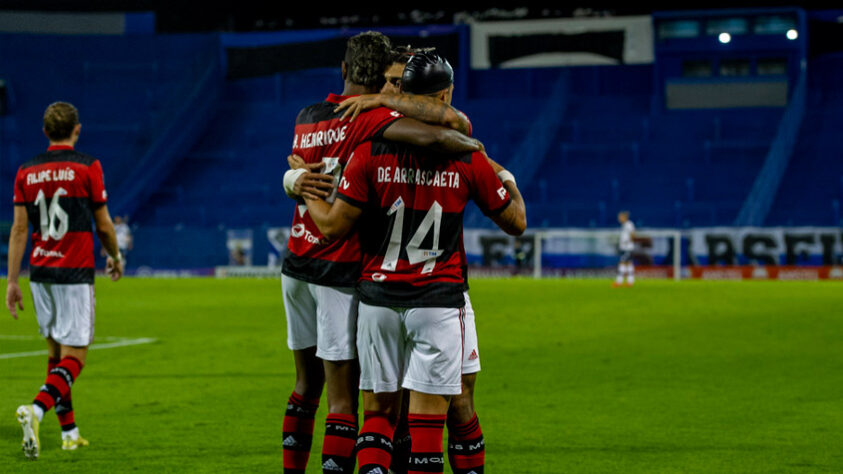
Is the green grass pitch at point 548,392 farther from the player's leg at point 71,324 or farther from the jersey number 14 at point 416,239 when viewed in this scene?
the jersey number 14 at point 416,239

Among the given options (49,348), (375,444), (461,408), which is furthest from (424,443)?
(49,348)

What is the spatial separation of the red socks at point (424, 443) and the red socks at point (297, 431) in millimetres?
1150

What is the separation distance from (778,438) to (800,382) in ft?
10.5

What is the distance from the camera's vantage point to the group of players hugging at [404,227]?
452cm

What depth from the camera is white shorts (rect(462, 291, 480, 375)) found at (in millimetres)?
4852

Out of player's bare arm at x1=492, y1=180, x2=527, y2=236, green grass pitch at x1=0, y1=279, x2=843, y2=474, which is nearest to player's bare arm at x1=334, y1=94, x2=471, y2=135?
player's bare arm at x1=492, y1=180, x2=527, y2=236

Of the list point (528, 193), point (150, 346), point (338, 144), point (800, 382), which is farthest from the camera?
point (528, 193)

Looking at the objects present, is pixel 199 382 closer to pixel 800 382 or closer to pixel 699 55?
pixel 800 382

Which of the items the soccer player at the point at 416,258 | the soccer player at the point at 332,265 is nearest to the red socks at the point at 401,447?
the soccer player at the point at 332,265

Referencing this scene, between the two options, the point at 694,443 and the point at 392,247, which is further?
the point at 694,443

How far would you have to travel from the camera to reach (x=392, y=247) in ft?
14.9

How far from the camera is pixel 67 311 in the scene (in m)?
7.30

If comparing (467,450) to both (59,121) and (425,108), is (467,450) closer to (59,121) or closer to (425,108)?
(425,108)

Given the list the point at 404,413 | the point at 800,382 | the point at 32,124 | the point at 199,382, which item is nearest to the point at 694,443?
the point at 404,413
